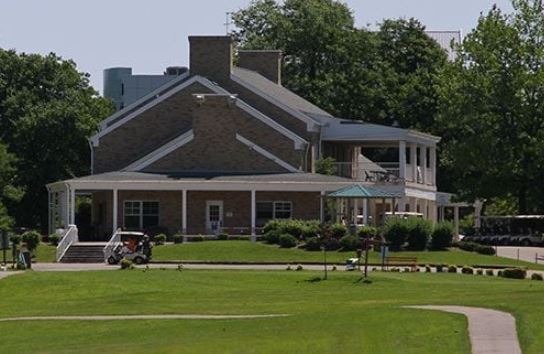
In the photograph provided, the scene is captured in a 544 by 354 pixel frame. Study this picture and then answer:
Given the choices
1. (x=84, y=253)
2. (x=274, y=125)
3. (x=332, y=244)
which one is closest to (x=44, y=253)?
(x=84, y=253)

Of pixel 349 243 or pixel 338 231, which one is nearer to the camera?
pixel 349 243

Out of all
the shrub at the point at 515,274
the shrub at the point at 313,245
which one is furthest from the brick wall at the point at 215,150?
the shrub at the point at 515,274

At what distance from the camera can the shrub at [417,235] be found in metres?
73.2

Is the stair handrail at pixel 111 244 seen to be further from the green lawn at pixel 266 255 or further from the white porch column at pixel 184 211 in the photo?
the white porch column at pixel 184 211

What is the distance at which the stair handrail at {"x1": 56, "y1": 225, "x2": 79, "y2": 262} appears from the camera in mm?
72125

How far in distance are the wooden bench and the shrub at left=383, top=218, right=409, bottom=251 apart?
4.81m

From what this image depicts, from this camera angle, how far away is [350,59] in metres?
116

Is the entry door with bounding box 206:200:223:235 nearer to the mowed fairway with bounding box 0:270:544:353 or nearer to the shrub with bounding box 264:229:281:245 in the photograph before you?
the shrub with bounding box 264:229:281:245

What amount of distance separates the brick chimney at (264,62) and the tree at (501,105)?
11.7m

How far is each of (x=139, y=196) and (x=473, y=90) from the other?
854 inches

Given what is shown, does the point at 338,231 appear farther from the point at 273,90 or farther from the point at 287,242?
the point at 273,90

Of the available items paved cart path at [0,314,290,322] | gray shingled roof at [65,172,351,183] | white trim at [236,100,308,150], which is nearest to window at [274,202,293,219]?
gray shingled roof at [65,172,351,183]

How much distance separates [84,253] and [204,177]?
31.2 feet

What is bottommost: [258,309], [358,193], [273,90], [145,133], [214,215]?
[258,309]
